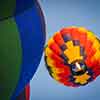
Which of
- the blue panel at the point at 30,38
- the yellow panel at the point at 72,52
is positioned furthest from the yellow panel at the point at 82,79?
the blue panel at the point at 30,38

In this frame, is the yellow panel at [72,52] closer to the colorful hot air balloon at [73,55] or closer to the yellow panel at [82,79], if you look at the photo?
the colorful hot air balloon at [73,55]

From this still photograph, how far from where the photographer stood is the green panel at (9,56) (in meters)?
0.45

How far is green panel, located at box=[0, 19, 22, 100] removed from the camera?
45 cm

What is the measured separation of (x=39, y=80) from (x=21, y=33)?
3.70 feet

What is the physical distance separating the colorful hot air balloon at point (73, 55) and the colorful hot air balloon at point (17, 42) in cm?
106

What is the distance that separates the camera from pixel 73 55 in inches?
63.0

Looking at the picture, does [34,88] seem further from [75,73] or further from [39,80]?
[75,73]

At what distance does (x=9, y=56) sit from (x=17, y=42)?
0.09 ft

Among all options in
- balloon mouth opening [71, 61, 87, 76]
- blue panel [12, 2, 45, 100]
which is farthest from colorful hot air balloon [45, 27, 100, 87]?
blue panel [12, 2, 45, 100]

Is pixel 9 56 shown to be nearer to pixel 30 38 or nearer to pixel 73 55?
pixel 30 38

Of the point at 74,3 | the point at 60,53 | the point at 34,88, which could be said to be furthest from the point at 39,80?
the point at 74,3

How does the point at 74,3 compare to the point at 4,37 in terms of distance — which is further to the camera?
the point at 74,3

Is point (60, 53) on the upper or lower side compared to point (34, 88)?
upper

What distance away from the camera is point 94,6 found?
1.63m
